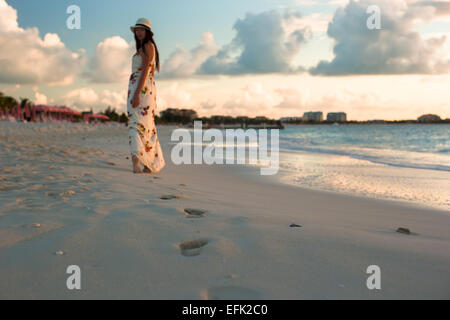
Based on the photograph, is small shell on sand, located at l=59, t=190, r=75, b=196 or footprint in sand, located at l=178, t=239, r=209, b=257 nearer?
footprint in sand, located at l=178, t=239, r=209, b=257

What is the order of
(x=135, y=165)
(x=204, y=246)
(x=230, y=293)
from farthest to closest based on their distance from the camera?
(x=135, y=165), (x=204, y=246), (x=230, y=293)

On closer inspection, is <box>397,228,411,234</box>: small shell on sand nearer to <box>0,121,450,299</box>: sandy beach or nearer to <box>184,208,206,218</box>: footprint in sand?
<box>0,121,450,299</box>: sandy beach

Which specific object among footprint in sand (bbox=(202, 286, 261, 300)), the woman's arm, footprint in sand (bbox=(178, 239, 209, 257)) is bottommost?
footprint in sand (bbox=(202, 286, 261, 300))

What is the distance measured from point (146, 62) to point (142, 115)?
2.59 ft

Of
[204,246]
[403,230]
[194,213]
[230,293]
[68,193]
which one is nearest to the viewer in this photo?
[230,293]

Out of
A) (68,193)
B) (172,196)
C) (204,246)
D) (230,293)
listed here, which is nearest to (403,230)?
(204,246)

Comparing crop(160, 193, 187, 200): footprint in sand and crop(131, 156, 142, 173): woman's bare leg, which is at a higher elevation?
crop(131, 156, 142, 173): woman's bare leg

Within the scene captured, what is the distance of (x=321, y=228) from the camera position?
241 cm

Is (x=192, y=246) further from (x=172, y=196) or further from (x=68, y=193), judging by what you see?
(x=68, y=193)

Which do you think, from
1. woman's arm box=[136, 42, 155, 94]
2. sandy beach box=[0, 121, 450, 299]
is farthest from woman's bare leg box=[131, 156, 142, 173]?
sandy beach box=[0, 121, 450, 299]

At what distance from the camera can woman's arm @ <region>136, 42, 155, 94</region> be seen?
461 centimetres

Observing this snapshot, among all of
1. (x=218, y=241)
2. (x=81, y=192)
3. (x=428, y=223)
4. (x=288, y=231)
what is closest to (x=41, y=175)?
(x=81, y=192)

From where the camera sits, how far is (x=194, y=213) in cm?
265

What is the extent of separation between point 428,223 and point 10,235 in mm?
3444
